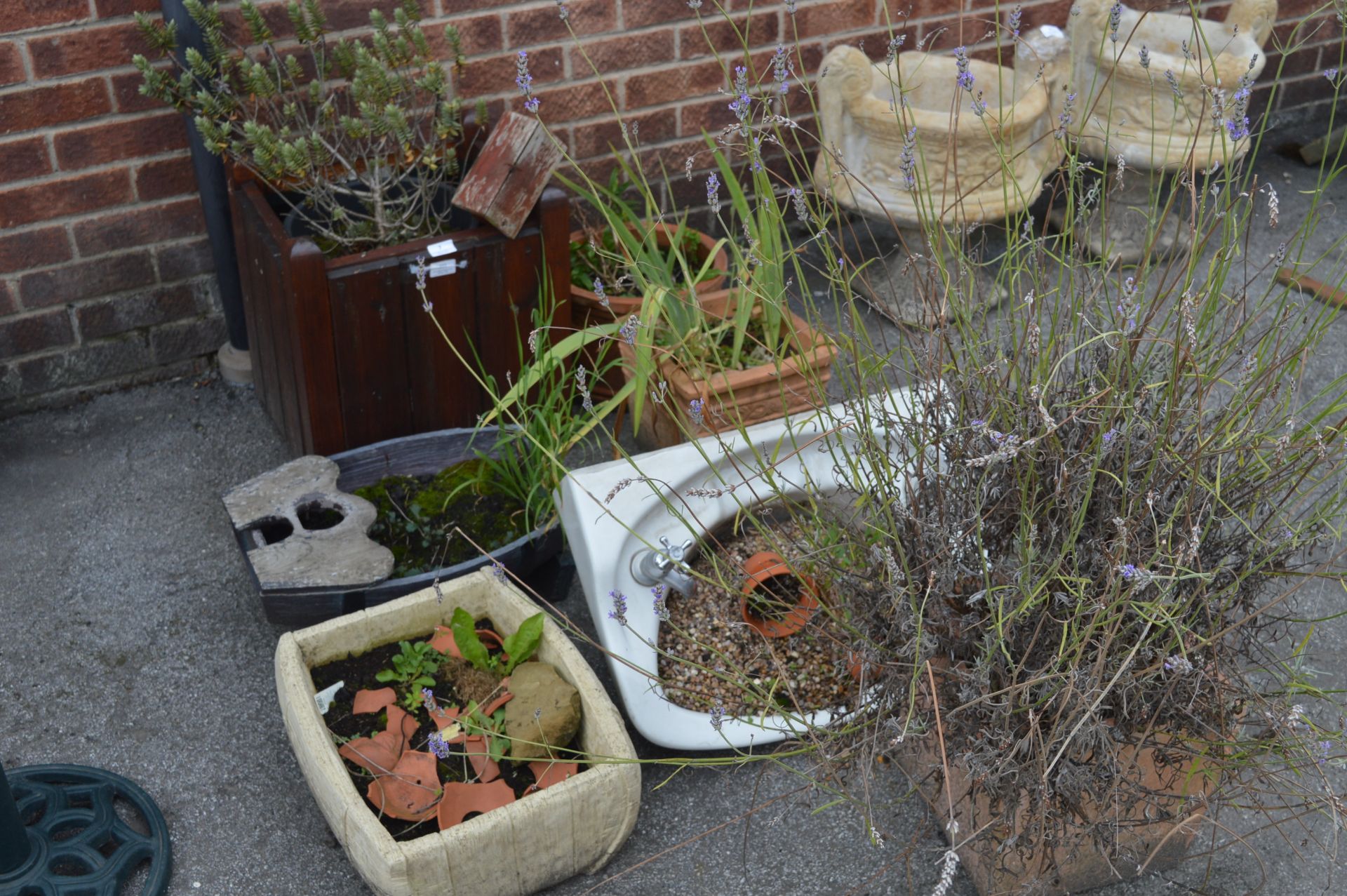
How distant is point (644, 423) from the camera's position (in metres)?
3.09

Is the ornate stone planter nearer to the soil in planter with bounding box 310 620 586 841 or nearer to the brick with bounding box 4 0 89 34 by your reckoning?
the soil in planter with bounding box 310 620 586 841

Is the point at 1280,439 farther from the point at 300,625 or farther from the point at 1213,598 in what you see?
the point at 300,625

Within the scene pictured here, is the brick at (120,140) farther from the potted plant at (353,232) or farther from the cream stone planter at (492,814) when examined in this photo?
the cream stone planter at (492,814)

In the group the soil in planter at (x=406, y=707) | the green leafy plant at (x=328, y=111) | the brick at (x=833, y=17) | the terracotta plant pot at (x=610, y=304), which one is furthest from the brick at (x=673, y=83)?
the soil in planter at (x=406, y=707)

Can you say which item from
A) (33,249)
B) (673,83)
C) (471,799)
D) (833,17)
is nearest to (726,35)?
(673,83)

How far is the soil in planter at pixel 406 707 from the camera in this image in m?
2.17

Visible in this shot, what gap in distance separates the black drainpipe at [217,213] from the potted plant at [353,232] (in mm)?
46

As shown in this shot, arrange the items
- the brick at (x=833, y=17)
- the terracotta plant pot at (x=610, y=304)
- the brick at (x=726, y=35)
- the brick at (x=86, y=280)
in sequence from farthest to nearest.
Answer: the brick at (x=833, y=17) < the brick at (x=726, y=35) < the brick at (x=86, y=280) < the terracotta plant pot at (x=610, y=304)

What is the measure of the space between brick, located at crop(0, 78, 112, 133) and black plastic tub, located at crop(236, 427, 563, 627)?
104 centimetres

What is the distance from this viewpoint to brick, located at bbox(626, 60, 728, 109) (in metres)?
3.61

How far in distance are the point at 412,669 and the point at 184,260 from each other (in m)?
1.52

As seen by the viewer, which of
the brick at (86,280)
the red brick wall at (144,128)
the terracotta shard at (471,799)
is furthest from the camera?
the brick at (86,280)

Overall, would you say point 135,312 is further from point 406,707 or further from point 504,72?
point 406,707

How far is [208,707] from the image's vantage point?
2531 millimetres
